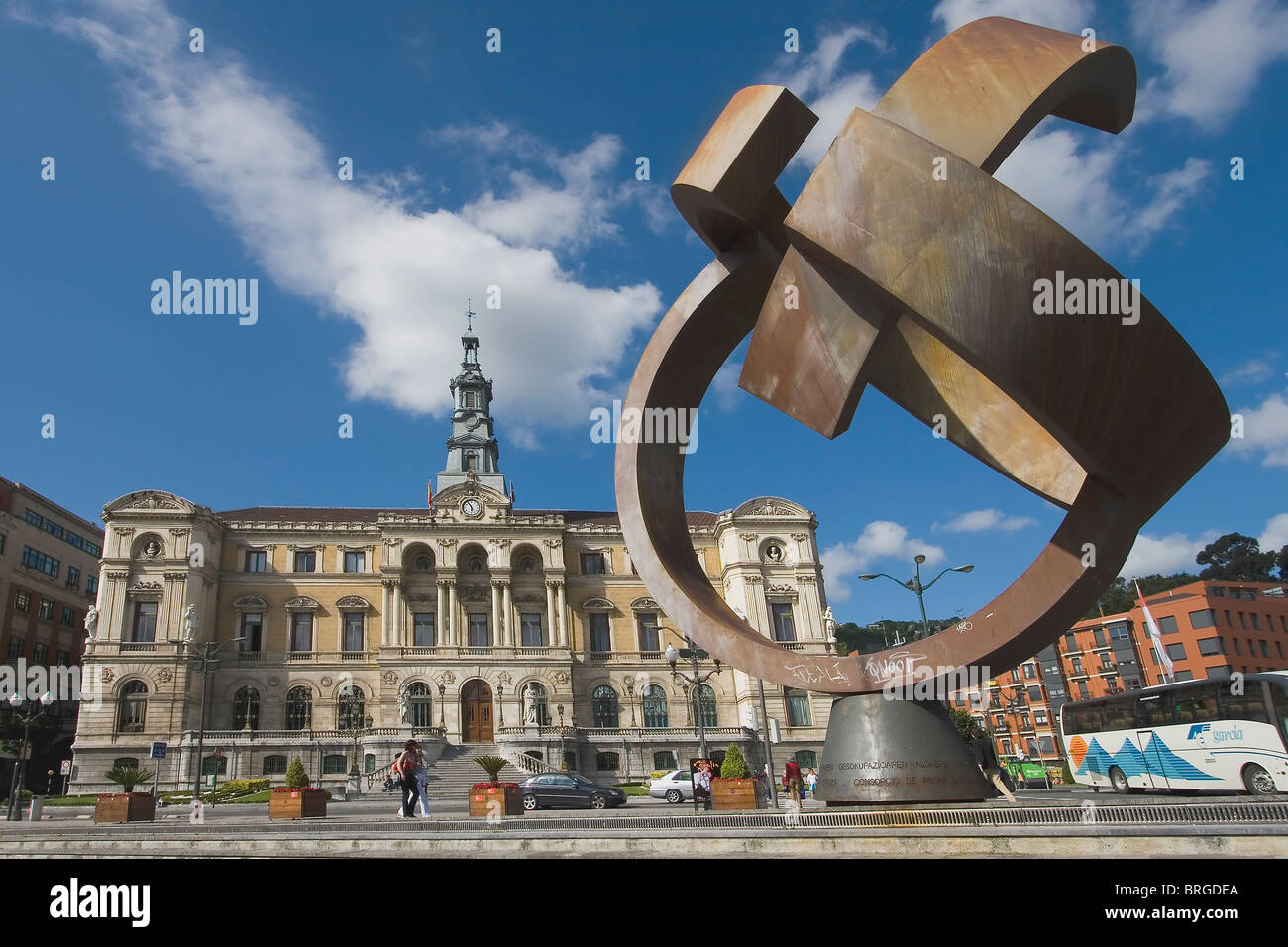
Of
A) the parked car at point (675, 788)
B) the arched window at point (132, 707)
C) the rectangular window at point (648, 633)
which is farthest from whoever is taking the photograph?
the rectangular window at point (648, 633)

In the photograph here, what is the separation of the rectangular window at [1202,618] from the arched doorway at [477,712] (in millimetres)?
50098

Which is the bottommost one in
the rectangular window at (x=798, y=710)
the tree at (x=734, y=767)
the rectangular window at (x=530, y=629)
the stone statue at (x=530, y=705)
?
the tree at (x=734, y=767)

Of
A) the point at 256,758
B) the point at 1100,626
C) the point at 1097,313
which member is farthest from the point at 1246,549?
the point at 1097,313

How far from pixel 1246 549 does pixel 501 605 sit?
294 ft

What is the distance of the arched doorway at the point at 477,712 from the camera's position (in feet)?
145

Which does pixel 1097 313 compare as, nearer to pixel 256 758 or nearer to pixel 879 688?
pixel 879 688

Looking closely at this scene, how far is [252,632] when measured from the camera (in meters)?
45.6

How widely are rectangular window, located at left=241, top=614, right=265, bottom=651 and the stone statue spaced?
14.3 m

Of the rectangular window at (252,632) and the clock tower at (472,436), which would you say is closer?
the rectangular window at (252,632)

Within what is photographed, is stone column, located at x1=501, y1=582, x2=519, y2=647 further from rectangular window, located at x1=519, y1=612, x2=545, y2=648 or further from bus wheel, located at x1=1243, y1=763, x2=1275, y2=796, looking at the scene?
bus wheel, located at x1=1243, y1=763, x2=1275, y2=796

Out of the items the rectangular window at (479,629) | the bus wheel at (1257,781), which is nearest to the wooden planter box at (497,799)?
the bus wheel at (1257,781)

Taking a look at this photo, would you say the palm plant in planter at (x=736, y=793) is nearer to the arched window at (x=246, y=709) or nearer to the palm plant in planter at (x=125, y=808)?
the palm plant in planter at (x=125, y=808)

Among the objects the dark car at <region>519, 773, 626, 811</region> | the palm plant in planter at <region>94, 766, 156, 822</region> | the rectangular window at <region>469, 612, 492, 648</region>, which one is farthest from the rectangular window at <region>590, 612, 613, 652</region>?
the palm plant in planter at <region>94, 766, 156, 822</region>

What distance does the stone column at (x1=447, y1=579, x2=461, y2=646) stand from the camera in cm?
4612
